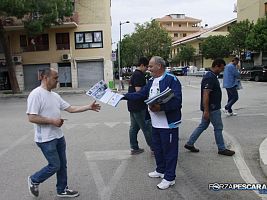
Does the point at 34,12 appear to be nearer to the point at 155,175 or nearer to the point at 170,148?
the point at 155,175

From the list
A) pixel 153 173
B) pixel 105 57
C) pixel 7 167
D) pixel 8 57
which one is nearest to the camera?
pixel 153 173

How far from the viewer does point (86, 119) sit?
1307 cm

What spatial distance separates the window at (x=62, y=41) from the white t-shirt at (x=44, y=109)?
30497 millimetres

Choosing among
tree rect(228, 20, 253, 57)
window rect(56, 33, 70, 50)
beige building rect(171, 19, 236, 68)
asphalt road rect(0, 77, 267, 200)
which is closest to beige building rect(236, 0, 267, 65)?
tree rect(228, 20, 253, 57)

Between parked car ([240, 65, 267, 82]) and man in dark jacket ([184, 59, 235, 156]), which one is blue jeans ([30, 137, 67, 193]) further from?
parked car ([240, 65, 267, 82])

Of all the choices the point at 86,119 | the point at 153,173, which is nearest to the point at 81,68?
the point at 86,119

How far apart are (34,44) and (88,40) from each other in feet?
15.6

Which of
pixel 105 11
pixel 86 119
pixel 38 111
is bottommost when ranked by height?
pixel 86 119

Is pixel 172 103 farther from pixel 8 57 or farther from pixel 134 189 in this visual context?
pixel 8 57

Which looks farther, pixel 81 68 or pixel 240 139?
pixel 81 68

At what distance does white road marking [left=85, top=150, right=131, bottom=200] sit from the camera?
5461mm

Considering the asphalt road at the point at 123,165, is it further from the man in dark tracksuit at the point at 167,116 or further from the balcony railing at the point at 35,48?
the balcony railing at the point at 35,48

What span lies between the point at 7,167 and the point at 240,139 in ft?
16.1

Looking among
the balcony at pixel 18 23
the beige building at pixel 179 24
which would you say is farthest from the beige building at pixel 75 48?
the beige building at pixel 179 24
